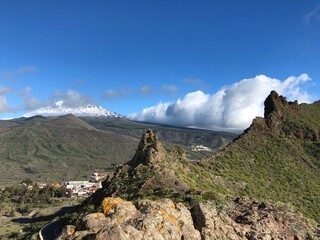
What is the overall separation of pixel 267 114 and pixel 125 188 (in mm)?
48192

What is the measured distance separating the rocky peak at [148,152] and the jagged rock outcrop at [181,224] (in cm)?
1629

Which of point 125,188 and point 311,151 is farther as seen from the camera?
point 311,151

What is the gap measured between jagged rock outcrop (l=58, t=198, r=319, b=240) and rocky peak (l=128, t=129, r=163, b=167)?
53.5ft

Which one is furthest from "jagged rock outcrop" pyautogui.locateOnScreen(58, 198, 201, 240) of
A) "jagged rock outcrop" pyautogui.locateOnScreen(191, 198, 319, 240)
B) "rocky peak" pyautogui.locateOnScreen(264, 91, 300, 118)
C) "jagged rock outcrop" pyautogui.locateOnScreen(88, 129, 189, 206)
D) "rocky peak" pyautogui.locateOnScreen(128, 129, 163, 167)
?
"rocky peak" pyautogui.locateOnScreen(264, 91, 300, 118)

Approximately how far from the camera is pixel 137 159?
40.8 metres

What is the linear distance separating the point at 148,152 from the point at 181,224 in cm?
2144

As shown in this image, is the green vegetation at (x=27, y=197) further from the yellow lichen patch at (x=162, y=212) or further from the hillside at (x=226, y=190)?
the yellow lichen patch at (x=162, y=212)

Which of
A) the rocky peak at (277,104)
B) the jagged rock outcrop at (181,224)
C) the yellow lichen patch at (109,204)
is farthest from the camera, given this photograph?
the rocky peak at (277,104)

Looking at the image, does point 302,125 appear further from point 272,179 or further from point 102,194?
point 102,194

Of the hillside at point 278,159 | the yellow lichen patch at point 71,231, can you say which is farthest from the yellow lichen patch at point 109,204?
the hillside at point 278,159

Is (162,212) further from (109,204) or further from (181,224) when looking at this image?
(109,204)

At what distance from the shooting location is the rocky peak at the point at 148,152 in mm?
38156

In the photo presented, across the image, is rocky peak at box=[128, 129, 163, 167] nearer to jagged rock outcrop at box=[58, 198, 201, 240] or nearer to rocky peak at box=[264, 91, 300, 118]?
jagged rock outcrop at box=[58, 198, 201, 240]

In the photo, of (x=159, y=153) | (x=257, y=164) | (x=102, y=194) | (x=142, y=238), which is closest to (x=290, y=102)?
(x=257, y=164)
